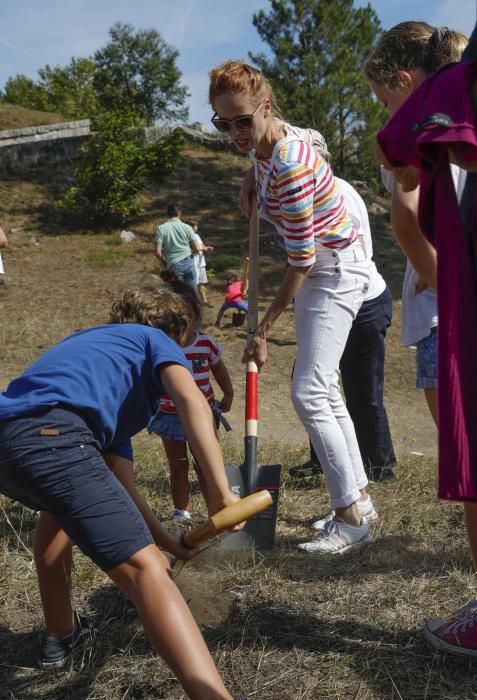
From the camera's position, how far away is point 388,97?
2.50 meters

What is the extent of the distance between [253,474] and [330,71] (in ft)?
50.9

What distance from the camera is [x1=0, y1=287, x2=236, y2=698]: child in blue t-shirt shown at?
6.14ft

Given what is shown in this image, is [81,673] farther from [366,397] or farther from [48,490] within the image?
[366,397]

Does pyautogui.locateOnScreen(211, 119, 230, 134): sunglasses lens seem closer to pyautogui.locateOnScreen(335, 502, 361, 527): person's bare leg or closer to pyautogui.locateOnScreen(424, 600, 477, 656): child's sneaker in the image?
pyautogui.locateOnScreen(335, 502, 361, 527): person's bare leg

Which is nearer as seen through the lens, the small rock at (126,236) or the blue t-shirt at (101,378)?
the blue t-shirt at (101,378)

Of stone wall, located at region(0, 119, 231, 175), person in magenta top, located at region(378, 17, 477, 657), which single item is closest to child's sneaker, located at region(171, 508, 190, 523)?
person in magenta top, located at region(378, 17, 477, 657)

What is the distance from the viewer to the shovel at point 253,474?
10.6 ft

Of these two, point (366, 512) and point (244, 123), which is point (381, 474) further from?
point (244, 123)

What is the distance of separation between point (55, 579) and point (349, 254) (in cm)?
174

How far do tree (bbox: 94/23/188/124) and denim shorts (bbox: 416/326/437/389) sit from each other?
116 feet

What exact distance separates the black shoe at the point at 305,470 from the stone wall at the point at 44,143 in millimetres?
14907

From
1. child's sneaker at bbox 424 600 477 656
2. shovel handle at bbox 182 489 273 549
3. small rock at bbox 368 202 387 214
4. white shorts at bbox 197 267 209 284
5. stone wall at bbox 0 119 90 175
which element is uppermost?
stone wall at bbox 0 119 90 175

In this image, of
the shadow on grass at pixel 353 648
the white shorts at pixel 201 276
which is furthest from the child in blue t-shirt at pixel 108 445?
the white shorts at pixel 201 276

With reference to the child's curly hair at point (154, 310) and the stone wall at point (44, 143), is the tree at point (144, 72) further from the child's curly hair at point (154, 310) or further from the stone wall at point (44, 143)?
the child's curly hair at point (154, 310)
